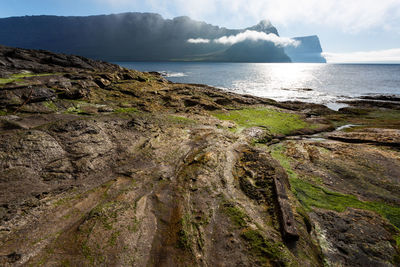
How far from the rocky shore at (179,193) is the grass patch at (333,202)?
0.22ft

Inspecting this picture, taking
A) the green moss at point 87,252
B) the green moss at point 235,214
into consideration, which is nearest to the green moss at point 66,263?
the green moss at point 87,252

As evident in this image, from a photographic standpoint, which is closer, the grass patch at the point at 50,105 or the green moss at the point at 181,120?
the grass patch at the point at 50,105

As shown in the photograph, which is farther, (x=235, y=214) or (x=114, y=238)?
(x=235, y=214)

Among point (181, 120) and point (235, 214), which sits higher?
point (181, 120)

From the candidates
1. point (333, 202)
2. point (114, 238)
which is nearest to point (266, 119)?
point (333, 202)

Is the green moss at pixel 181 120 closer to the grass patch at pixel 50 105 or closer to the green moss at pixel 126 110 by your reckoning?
the green moss at pixel 126 110

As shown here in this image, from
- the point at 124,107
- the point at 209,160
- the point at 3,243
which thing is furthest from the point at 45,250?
the point at 124,107

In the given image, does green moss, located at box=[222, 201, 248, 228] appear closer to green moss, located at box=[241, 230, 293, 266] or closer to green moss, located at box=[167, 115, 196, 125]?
green moss, located at box=[241, 230, 293, 266]

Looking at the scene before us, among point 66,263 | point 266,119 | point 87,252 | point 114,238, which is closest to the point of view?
point 66,263

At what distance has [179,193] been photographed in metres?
9.01

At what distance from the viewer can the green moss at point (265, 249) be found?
589 centimetres

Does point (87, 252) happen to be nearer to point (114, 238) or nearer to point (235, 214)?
point (114, 238)

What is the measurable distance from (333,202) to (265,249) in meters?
6.72

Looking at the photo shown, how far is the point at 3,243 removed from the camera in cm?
593
